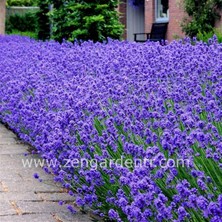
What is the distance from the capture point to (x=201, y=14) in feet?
64.6

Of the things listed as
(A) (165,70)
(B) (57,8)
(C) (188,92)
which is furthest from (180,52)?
(B) (57,8)

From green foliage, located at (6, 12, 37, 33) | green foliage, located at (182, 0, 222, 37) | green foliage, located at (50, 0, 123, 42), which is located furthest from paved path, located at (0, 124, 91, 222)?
green foliage, located at (6, 12, 37, 33)

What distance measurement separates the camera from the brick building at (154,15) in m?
21.6

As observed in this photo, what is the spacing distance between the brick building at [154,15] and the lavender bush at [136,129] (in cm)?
1247

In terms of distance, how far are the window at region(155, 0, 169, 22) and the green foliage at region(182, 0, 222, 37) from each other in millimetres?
3031

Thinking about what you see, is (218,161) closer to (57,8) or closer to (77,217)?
(77,217)

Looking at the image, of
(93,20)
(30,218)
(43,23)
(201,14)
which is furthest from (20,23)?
(30,218)

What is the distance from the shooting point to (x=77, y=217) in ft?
15.4

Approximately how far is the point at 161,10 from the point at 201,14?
4.05 m

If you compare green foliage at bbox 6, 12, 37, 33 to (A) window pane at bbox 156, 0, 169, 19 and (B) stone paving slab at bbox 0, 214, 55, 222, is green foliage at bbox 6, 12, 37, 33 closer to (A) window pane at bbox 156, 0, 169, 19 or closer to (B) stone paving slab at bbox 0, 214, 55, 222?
(A) window pane at bbox 156, 0, 169, 19

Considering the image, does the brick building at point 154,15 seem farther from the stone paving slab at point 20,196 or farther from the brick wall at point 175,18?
the stone paving slab at point 20,196

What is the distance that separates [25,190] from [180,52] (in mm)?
2653

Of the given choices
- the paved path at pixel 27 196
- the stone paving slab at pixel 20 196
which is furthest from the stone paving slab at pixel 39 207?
the stone paving slab at pixel 20 196

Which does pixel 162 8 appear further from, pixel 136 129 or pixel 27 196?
pixel 136 129
